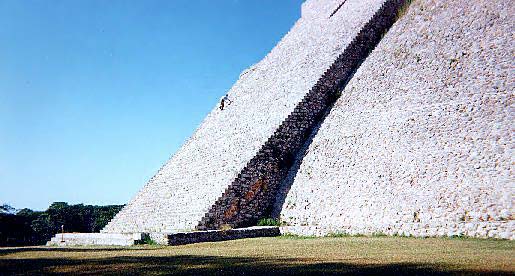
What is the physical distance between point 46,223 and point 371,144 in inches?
795

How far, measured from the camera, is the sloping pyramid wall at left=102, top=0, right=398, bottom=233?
12555mm

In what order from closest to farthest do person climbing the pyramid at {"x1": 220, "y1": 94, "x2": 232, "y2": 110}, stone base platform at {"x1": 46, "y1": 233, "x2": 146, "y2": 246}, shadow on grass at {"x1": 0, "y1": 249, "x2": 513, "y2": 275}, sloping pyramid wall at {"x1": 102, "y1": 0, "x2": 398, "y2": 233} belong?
shadow on grass at {"x1": 0, "y1": 249, "x2": 513, "y2": 275}
stone base platform at {"x1": 46, "y1": 233, "x2": 146, "y2": 246}
sloping pyramid wall at {"x1": 102, "y1": 0, "x2": 398, "y2": 233}
person climbing the pyramid at {"x1": 220, "y1": 94, "x2": 232, "y2": 110}

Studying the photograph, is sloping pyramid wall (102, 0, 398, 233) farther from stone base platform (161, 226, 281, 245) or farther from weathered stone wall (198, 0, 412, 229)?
stone base platform (161, 226, 281, 245)

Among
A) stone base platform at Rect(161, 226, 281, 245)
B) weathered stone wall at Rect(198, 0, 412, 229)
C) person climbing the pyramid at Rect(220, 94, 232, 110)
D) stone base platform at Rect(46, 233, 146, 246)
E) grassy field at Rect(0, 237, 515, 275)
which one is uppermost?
person climbing the pyramid at Rect(220, 94, 232, 110)

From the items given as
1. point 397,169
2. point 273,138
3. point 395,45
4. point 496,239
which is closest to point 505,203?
point 496,239

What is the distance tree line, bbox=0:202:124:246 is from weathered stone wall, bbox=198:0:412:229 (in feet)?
25.7

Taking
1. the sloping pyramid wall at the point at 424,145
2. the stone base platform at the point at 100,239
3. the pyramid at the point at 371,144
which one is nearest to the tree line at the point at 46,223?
the stone base platform at the point at 100,239

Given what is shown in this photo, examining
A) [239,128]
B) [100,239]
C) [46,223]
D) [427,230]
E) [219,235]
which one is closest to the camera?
[427,230]

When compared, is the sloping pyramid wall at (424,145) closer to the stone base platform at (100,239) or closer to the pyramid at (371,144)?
the pyramid at (371,144)

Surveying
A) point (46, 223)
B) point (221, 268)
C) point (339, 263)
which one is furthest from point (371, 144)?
point (46, 223)

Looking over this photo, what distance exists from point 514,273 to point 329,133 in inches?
349

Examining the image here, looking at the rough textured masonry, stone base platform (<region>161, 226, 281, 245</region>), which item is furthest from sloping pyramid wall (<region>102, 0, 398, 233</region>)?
stone base platform (<region>161, 226, 281, 245</region>)

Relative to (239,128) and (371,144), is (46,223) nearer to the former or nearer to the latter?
(239,128)

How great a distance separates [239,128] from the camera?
15.5m
